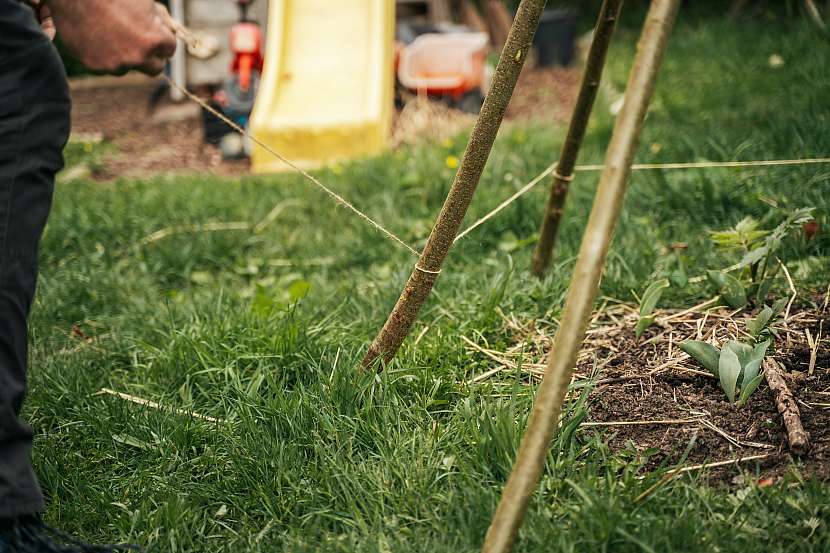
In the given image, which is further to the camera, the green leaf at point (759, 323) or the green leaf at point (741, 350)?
the green leaf at point (759, 323)

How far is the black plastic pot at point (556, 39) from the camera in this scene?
6172 mm

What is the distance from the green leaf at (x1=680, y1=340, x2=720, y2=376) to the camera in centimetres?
176

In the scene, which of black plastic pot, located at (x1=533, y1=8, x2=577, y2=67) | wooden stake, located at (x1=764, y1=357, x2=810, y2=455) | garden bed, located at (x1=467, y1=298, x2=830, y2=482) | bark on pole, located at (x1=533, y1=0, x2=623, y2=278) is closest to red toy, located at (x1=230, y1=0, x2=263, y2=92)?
black plastic pot, located at (x1=533, y1=8, x2=577, y2=67)

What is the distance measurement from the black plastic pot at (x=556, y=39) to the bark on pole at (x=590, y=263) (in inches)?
204

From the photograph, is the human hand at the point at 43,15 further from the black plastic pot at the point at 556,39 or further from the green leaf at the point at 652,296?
the black plastic pot at the point at 556,39

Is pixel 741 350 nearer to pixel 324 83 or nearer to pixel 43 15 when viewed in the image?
pixel 43 15

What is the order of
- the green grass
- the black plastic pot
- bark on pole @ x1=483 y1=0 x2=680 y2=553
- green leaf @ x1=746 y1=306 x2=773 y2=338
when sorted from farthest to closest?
the black plastic pot < green leaf @ x1=746 y1=306 x2=773 y2=338 < the green grass < bark on pole @ x1=483 y1=0 x2=680 y2=553

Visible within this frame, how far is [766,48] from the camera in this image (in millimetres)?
4613

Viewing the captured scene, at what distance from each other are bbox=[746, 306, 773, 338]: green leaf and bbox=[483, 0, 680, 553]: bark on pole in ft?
2.59

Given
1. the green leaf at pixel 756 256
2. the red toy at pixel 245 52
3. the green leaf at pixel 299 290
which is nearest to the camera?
the green leaf at pixel 756 256

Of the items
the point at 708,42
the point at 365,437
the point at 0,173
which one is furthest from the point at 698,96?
the point at 0,173

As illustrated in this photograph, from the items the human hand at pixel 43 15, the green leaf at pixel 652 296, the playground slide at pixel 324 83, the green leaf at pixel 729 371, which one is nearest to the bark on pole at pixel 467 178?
the green leaf at pixel 652 296

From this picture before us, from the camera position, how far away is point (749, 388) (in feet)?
5.38

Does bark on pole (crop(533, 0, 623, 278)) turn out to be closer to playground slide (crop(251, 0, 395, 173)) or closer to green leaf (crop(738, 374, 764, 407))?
green leaf (crop(738, 374, 764, 407))
